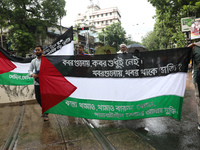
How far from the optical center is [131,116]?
2986 mm

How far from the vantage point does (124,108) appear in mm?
3018

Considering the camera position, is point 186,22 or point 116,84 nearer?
point 116,84

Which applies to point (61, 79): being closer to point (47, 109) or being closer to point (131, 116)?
point (47, 109)

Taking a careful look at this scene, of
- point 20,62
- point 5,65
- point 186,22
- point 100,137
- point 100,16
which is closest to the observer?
point 100,137

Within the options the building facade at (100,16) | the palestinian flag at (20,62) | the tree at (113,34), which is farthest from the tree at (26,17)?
the building facade at (100,16)

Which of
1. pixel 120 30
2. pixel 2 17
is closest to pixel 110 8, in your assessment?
pixel 120 30

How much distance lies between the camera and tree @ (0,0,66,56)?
1520 centimetres

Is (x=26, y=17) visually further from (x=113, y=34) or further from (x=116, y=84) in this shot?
(x=113, y=34)

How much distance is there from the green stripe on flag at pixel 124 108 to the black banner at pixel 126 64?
21.0 inches

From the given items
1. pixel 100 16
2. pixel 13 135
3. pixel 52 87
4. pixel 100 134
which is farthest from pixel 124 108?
pixel 100 16

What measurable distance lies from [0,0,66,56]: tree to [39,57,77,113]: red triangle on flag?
13.9m

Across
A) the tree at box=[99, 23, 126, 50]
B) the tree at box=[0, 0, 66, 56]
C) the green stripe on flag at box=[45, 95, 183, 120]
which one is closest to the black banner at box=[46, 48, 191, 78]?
the green stripe on flag at box=[45, 95, 183, 120]

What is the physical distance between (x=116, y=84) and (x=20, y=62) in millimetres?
3690

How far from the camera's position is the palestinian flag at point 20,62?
15.4ft
